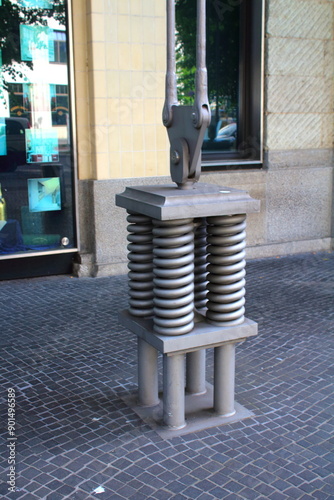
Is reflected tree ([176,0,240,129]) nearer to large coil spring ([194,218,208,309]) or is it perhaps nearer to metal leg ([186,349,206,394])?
large coil spring ([194,218,208,309])

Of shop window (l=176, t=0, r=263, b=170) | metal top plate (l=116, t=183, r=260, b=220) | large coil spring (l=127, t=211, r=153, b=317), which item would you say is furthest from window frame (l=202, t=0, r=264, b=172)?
metal top plate (l=116, t=183, r=260, b=220)

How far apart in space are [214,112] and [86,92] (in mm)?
2136

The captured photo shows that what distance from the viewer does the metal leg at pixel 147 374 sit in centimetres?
405

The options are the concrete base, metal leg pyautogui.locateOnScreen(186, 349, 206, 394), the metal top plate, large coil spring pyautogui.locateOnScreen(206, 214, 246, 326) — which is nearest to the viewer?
the metal top plate

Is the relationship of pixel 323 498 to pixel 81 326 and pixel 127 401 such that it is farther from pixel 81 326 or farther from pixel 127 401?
pixel 81 326

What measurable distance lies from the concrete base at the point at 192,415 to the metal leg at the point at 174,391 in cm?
6

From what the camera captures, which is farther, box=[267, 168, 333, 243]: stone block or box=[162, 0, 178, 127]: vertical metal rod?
box=[267, 168, 333, 243]: stone block

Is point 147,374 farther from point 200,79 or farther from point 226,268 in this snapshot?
point 200,79

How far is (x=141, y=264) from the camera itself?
3893 millimetres

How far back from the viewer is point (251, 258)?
8.49m

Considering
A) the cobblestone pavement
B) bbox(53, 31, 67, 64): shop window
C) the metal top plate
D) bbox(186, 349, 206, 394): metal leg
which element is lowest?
the cobblestone pavement

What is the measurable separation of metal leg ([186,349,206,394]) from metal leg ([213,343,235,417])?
10.7 inches

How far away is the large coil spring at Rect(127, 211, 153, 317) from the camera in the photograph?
3846mm

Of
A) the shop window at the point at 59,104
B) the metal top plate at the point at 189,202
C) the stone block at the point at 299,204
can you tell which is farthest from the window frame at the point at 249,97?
the metal top plate at the point at 189,202
